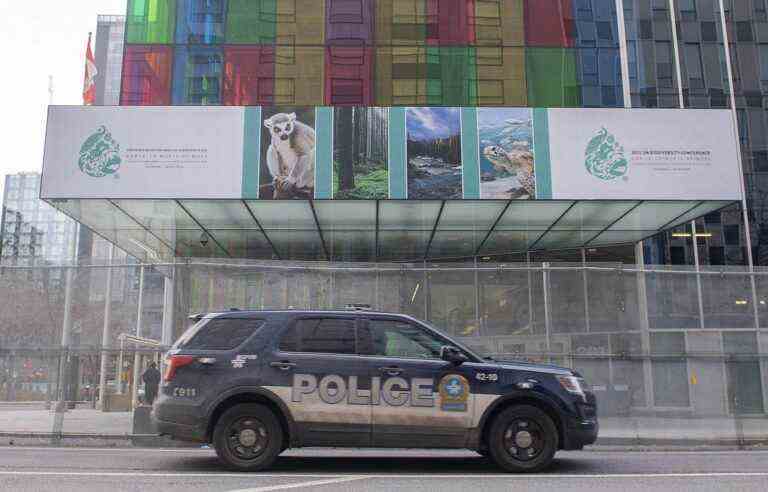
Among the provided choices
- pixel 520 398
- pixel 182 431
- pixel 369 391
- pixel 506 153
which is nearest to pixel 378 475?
pixel 369 391

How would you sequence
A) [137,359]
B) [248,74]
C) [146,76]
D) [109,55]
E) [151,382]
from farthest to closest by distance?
[109,55]
[248,74]
[146,76]
[137,359]
[151,382]

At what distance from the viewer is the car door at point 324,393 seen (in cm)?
812

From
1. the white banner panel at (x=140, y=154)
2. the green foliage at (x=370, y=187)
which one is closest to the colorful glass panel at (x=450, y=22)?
the green foliage at (x=370, y=187)

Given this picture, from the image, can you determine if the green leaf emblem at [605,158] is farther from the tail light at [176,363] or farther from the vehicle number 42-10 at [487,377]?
the tail light at [176,363]

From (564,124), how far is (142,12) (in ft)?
38.9

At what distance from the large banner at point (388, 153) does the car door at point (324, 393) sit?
896cm

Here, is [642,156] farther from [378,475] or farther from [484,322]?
[378,475]

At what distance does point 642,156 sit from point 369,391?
452 inches

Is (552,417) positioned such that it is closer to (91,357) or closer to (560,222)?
(91,357)

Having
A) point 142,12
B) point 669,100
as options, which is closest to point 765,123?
point 669,100

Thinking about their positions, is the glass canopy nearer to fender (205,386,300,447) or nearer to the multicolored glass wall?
the multicolored glass wall

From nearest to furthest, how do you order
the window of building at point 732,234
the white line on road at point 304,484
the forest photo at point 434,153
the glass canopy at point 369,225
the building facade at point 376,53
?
the white line on road at point 304,484
the forest photo at point 434,153
the glass canopy at point 369,225
the building facade at point 376,53
the window of building at point 732,234

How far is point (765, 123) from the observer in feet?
78.4

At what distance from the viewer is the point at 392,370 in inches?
324
